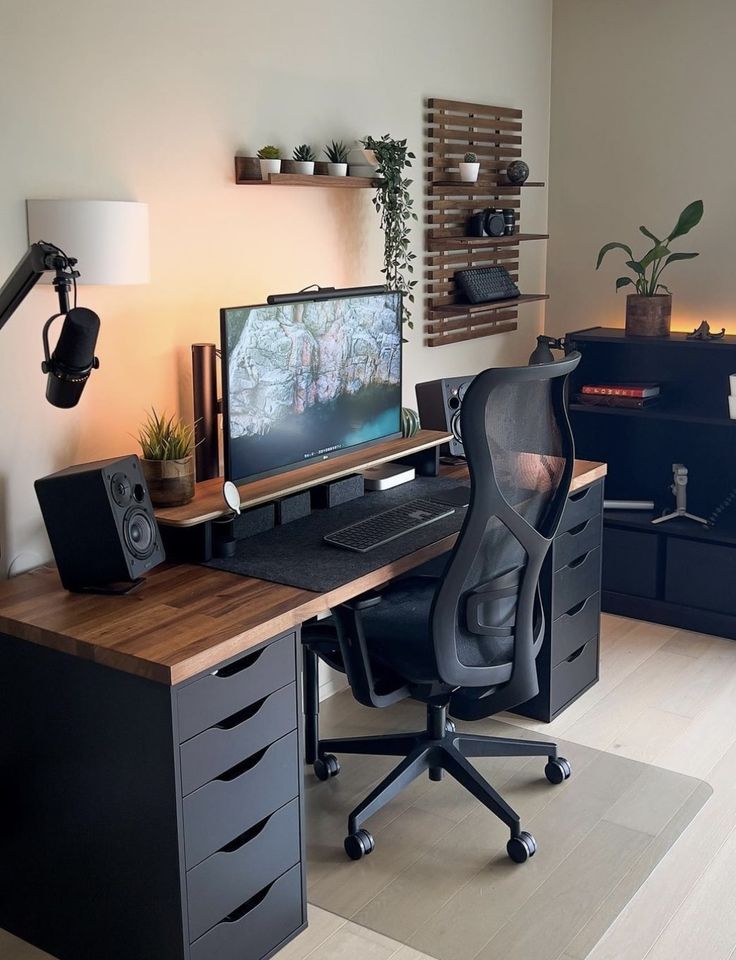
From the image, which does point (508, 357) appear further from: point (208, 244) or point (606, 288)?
point (208, 244)

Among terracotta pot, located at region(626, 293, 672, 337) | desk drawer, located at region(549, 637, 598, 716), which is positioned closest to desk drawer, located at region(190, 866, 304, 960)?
desk drawer, located at region(549, 637, 598, 716)

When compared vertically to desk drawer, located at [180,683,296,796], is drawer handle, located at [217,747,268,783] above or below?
below

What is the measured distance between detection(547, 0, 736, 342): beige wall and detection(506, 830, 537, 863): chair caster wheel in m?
2.34

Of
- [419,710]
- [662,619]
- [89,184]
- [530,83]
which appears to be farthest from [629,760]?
[530,83]

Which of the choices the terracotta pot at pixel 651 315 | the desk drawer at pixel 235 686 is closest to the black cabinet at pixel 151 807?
the desk drawer at pixel 235 686

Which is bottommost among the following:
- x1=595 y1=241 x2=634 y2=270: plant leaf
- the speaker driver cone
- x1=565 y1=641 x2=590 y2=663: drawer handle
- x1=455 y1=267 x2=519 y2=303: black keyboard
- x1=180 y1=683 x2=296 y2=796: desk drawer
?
x1=565 y1=641 x2=590 y2=663: drawer handle

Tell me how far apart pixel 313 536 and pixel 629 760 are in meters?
1.10

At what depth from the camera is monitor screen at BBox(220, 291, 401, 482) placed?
8.05 feet

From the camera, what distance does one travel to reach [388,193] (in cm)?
319

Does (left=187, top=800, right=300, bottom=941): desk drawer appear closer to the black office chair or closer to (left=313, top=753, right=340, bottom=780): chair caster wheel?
the black office chair

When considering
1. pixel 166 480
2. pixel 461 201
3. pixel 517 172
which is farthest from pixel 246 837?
pixel 517 172

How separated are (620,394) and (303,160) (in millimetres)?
1642

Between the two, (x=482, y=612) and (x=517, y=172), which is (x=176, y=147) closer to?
(x=482, y=612)

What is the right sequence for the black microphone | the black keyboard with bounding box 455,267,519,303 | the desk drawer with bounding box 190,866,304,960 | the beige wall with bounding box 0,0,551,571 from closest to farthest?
the black microphone < the desk drawer with bounding box 190,866,304,960 < the beige wall with bounding box 0,0,551,571 < the black keyboard with bounding box 455,267,519,303
